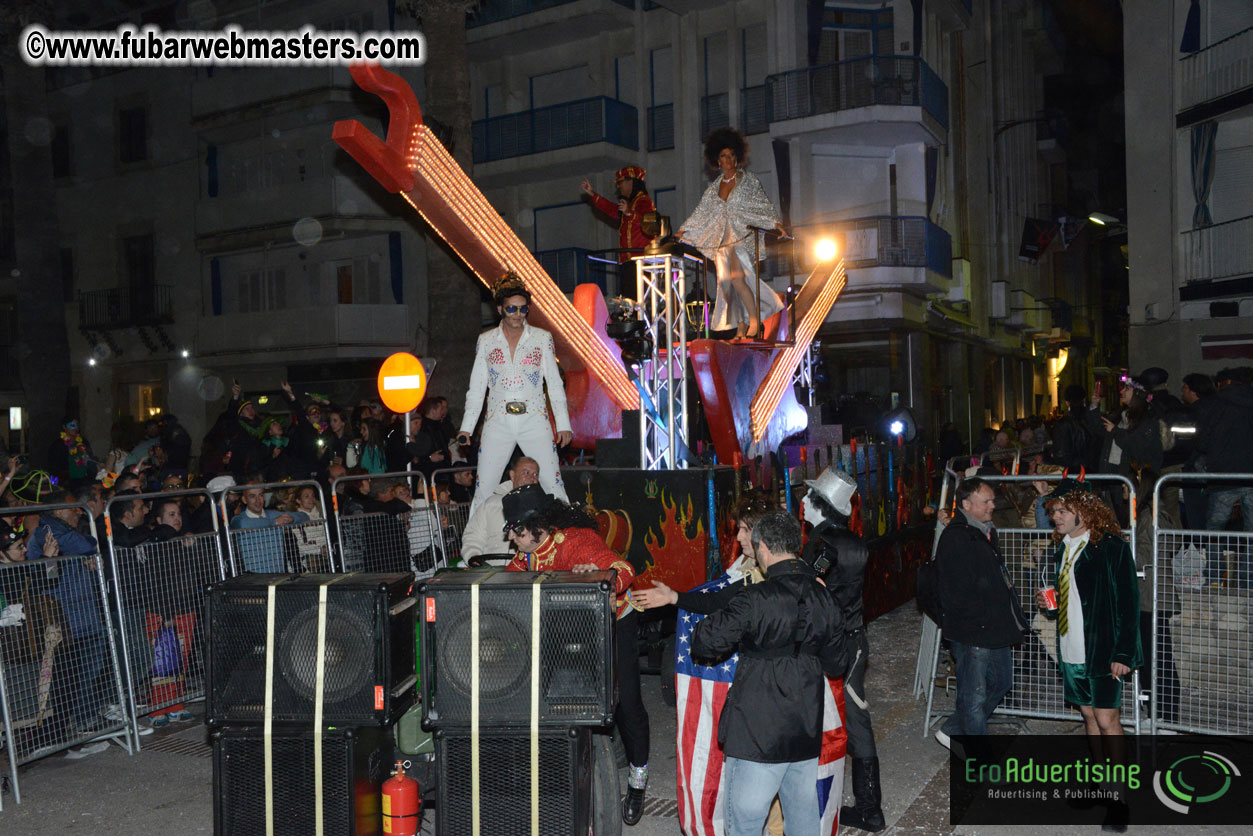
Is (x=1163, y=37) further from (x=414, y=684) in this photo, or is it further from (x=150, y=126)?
(x=150, y=126)

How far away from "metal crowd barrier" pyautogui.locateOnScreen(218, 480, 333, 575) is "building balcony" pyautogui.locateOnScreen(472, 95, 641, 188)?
1674cm

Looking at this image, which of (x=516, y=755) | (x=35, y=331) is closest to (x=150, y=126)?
(x=35, y=331)

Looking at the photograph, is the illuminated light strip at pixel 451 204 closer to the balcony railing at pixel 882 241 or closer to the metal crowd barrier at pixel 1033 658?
the metal crowd barrier at pixel 1033 658

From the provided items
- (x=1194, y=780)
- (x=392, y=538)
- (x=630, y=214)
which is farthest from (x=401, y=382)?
(x=1194, y=780)

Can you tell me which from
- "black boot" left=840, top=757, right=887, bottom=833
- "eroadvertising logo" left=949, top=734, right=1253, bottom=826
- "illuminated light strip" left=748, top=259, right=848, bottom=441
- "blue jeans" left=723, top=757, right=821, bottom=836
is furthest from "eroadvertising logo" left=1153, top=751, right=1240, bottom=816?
"illuminated light strip" left=748, top=259, right=848, bottom=441

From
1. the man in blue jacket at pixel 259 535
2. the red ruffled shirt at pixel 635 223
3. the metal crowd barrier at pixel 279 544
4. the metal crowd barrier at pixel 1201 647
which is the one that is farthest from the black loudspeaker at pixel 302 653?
the red ruffled shirt at pixel 635 223

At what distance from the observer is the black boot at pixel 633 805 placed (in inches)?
217

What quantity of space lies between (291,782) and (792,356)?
24.4 feet

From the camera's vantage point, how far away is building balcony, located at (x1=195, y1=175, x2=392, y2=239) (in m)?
25.5

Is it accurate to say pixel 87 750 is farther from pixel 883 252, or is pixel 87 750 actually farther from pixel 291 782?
pixel 883 252

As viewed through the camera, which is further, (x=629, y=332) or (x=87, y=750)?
(x=629, y=332)

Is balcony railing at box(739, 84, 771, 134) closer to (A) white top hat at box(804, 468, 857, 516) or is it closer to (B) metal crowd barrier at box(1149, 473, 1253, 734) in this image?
(B) metal crowd barrier at box(1149, 473, 1253, 734)

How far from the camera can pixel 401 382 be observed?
12.6 m

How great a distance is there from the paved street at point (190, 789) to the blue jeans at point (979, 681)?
1.37 feet
